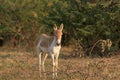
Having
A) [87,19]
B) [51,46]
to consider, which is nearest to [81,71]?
[51,46]

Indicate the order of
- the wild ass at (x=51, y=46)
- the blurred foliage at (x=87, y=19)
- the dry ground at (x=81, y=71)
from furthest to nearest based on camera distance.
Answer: the blurred foliage at (x=87, y=19) → the wild ass at (x=51, y=46) → the dry ground at (x=81, y=71)

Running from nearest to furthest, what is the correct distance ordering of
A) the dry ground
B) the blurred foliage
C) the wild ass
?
1. the dry ground
2. the wild ass
3. the blurred foliage

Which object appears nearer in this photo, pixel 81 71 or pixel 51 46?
pixel 81 71

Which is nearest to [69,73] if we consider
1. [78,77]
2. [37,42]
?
[78,77]

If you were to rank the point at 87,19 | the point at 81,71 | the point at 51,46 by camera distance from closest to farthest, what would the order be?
the point at 81,71, the point at 51,46, the point at 87,19

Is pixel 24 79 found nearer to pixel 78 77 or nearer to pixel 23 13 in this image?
pixel 78 77

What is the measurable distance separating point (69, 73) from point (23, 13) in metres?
18.2

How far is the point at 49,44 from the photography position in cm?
1307

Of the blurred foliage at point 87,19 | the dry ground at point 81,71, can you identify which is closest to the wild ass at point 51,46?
the dry ground at point 81,71

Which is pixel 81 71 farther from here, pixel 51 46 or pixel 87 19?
pixel 87 19

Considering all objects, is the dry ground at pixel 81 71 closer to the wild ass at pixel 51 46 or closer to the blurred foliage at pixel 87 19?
the wild ass at pixel 51 46

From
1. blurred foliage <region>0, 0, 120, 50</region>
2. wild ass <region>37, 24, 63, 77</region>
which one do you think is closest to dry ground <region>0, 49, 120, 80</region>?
wild ass <region>37, 24, 63, 77</region>

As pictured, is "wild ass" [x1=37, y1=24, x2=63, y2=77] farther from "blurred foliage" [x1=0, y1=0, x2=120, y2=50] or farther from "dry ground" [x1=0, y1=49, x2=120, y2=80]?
"blurred foliage" [x1=0, y1=0, x2=120, y2=50]

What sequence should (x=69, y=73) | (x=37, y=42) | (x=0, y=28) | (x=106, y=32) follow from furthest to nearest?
1. (x=0, y=28)
2. (x=106, y=32)
3. (x=37, y=42)
4. (x=69, y=73)
